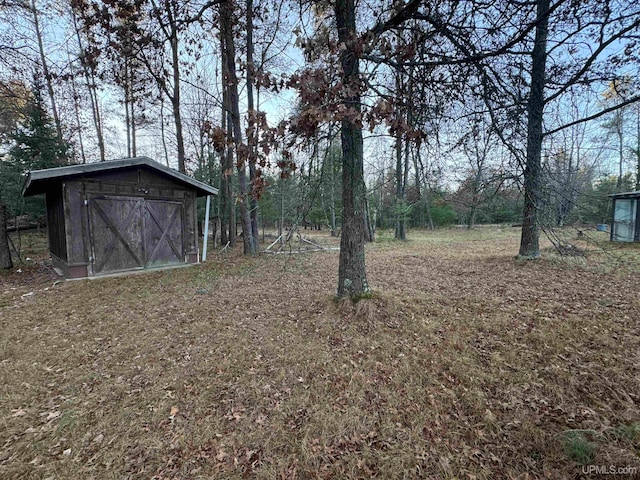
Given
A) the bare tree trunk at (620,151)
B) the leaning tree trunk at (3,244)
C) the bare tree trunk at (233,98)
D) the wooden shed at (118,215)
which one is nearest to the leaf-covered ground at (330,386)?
the wooden shed at (118,215)

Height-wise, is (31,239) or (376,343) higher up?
(31,239)

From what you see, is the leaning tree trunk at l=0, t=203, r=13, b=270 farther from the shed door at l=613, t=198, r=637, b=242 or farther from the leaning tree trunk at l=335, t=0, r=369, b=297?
the shed door at l=613, t=198, r=637, b=242

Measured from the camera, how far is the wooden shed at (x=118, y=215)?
273 inches

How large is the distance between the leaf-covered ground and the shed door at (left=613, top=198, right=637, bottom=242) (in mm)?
9888

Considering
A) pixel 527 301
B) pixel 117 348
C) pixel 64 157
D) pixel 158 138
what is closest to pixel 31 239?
pixel 64 157

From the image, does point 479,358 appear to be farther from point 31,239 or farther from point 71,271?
point 31,239

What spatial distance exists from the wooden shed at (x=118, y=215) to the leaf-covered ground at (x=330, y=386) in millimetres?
2403

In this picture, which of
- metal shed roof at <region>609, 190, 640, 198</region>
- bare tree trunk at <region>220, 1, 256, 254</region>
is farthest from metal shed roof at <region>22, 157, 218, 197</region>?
metal shed roof at <region>609, 190, 640, 198</region>

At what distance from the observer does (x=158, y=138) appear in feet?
54.4

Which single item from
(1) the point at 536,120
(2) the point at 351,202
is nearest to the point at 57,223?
(2) the point at 351,202

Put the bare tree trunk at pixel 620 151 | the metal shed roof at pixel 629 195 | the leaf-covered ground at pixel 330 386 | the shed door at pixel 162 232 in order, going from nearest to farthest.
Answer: the leaf-covered ground at pixel 330 386 → the shed door at pixel 162 232 → the metal shed roof at pixel 629 195 → the bare tree trunk at pixel 620 151

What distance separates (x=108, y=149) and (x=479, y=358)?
2037 cm

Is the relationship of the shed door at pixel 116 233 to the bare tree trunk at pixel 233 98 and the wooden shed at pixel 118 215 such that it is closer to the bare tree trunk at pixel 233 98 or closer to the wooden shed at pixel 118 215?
the wooden shed at pixel 118 215

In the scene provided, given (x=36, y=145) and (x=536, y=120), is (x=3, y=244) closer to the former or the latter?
(x=36, y=145)
